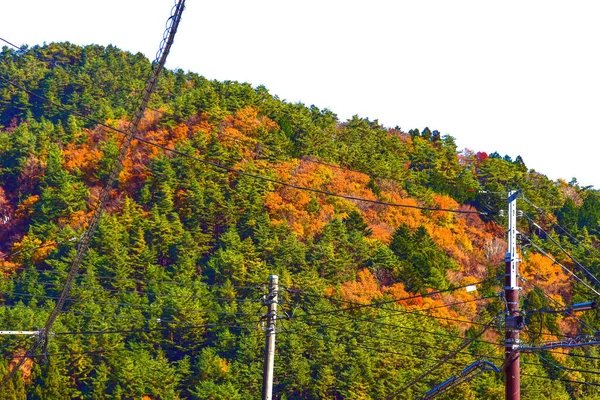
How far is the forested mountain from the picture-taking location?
50.5 meters

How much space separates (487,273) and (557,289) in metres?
4.67

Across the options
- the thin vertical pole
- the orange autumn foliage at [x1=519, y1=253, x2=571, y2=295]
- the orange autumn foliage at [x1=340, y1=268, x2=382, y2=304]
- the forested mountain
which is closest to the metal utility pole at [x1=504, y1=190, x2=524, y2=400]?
the thin vertical pole

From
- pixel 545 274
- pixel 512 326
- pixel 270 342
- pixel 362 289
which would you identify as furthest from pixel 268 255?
pixel 512 326

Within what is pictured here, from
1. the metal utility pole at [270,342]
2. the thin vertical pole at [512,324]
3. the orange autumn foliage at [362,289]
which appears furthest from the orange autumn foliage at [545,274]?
the thin vertical pole at [512,324]

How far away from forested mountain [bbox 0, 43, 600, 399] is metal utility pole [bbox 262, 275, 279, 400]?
1865 cm

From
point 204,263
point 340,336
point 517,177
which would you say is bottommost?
point 340,336

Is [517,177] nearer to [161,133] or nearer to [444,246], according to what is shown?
[444,246]

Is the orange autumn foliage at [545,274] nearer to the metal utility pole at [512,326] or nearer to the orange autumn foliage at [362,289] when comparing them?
the orange autumn foliage at [362,289]

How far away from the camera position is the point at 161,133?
77.2 meters

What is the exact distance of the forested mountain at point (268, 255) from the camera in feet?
166

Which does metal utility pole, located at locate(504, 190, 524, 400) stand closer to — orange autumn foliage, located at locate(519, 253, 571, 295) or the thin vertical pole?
the thin vertical pole

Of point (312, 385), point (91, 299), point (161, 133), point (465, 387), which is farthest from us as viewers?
point (161, 133)

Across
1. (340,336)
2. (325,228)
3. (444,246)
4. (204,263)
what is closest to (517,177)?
(444,246)

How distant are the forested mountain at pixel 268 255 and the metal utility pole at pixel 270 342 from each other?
1865 centimetres
